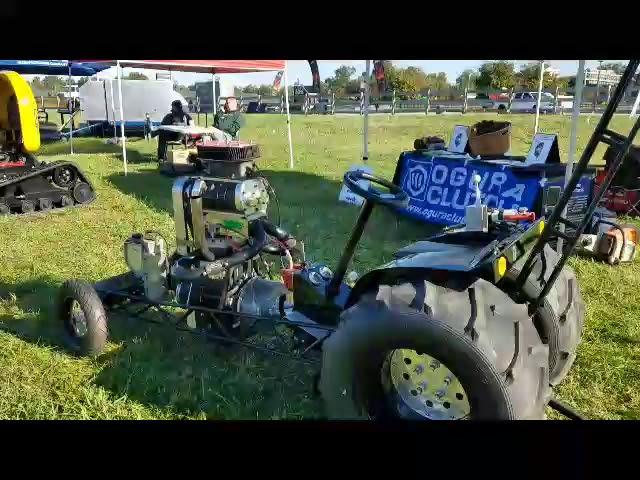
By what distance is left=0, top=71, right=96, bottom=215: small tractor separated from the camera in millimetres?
7684

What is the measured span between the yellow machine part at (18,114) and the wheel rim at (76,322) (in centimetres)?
502

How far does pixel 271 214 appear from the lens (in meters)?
7.60

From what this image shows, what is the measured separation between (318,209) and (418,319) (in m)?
5.96

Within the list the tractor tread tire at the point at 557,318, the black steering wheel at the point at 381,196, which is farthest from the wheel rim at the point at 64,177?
the tractor tread tire at the point at 557,318

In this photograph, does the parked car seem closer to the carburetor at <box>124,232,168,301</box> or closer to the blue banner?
the blue banner

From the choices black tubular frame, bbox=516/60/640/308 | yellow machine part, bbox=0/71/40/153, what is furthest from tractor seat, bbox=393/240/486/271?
yellow machine part, bbox=0/71/40/153

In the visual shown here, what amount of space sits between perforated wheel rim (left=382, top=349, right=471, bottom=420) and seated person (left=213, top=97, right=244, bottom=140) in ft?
37.4

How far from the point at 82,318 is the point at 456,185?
4931 millimetres

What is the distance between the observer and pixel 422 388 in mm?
2465

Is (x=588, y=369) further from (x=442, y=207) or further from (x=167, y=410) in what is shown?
(x=442, y=207)

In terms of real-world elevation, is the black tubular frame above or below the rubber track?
above

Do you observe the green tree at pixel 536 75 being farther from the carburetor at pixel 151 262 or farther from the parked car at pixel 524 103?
the parked car at pixel 524 103
